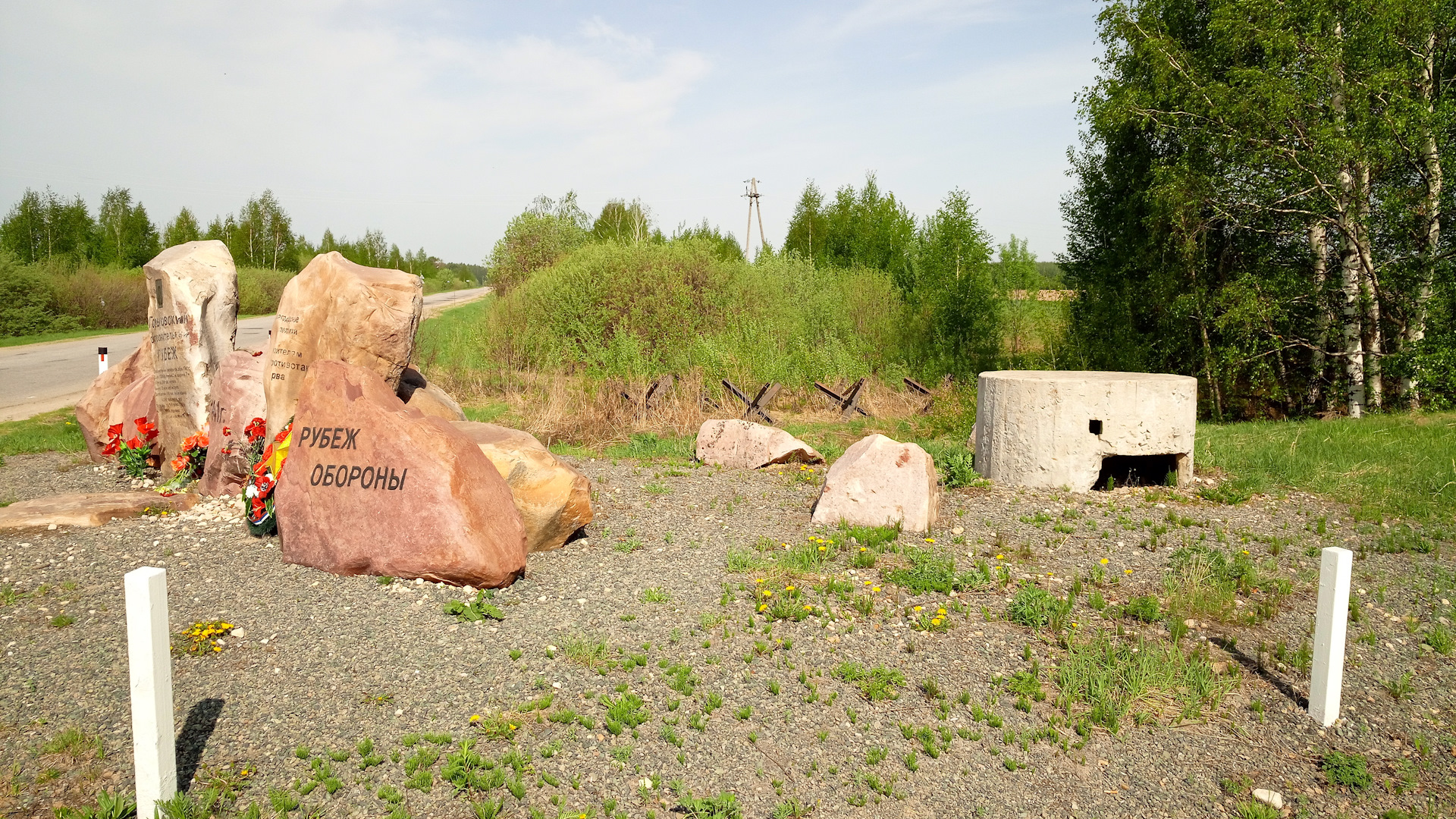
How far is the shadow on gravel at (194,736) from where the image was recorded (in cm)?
Answer: 330

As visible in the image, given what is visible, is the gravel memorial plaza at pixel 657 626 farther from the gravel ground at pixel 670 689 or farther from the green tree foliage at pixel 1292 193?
the green tree foliage at pixel 1292 193

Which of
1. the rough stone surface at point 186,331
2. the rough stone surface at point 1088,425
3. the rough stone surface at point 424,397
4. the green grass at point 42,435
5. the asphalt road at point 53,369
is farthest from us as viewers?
the asphalt road at point 53,369

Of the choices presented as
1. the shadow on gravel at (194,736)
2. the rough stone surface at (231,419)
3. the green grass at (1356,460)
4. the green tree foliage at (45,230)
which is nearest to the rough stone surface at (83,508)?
the rough stone surface at (231,419)

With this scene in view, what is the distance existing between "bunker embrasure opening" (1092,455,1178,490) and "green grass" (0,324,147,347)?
89.4ft

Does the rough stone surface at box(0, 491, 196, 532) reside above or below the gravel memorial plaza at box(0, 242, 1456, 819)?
above

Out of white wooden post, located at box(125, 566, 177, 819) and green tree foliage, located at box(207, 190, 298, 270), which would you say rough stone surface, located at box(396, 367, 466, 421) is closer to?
white wooden post, located at box(125, 566, 177, 819)

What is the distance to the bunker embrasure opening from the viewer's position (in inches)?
325

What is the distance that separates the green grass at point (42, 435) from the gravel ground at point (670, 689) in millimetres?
4987

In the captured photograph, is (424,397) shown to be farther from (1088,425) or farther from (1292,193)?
(1292,193)

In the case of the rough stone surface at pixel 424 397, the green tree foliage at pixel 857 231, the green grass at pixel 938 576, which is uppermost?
the green tree foliage at pixel 857 231

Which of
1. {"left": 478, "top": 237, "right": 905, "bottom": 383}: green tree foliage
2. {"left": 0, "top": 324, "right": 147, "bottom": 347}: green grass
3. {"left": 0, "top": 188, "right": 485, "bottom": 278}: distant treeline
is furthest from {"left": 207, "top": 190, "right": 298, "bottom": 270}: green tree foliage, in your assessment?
{"left": 478, "top": 237, "right": 905, "bottom": 383}: green tree foliage

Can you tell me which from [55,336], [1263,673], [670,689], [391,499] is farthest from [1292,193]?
[55,336]

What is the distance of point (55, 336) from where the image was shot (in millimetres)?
25766

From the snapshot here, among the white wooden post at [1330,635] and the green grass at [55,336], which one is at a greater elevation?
the green grass at [55,336]
